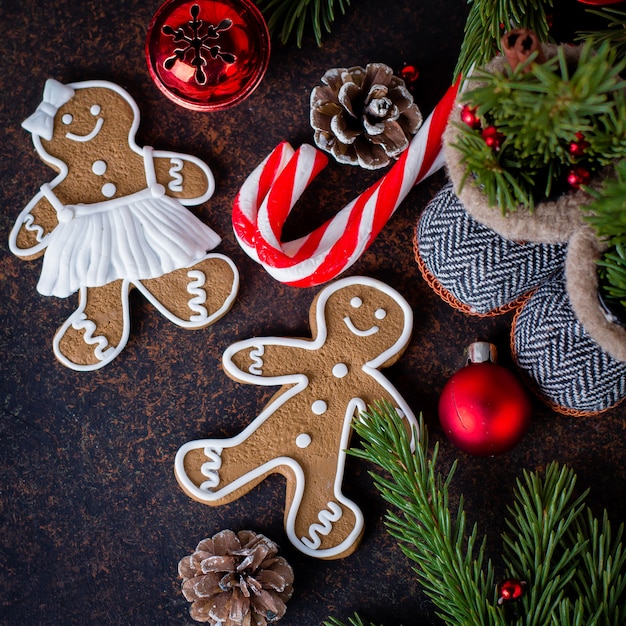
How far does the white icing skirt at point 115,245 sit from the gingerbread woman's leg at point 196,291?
0.02m

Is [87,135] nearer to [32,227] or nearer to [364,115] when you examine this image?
[32,227]

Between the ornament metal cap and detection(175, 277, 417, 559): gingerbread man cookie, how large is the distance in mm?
130

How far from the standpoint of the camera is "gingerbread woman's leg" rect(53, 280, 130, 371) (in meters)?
1.32

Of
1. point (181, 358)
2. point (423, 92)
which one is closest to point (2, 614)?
point (181, 358)

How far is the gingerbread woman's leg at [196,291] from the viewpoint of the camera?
52.0 inches

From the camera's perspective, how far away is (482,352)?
1236mm

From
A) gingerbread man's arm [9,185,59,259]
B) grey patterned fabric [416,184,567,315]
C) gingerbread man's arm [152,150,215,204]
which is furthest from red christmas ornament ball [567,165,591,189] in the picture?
gingerbread man's arm [9,185,59,259]

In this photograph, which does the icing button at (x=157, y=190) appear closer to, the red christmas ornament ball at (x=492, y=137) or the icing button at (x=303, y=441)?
the icing button at (x=303, y=441)

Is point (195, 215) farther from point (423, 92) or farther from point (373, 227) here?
point (423, 92)

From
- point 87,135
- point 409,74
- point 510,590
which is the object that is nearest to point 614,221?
point 510,590

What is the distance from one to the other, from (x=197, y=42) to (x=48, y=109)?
1.14 ft

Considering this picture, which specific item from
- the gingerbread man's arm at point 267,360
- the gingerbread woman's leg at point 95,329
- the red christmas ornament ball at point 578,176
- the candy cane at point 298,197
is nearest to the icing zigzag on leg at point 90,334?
the gingerbread woman's leg at point 95,329

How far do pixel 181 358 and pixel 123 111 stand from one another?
523 mm

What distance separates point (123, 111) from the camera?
136 centimetres
